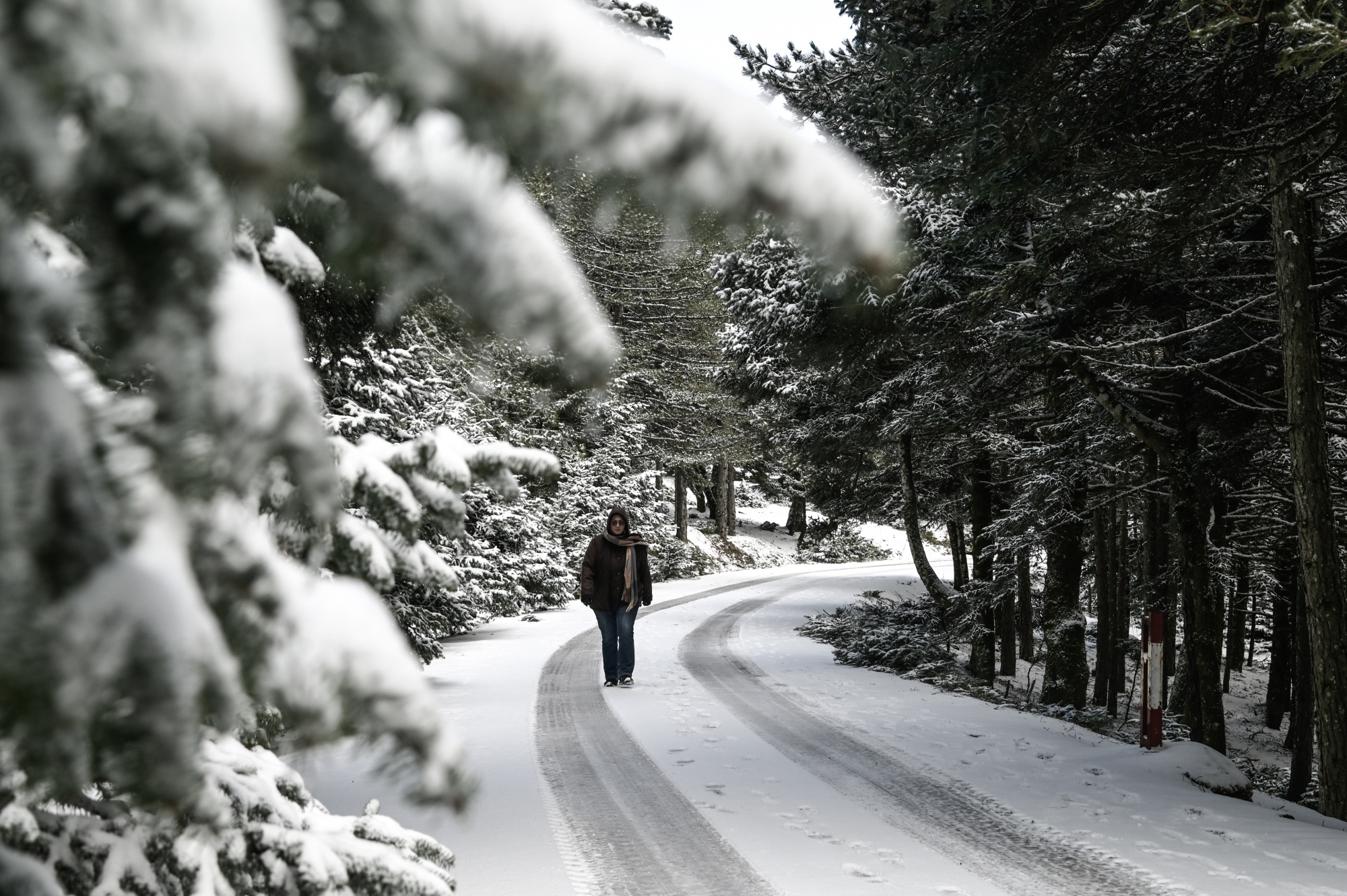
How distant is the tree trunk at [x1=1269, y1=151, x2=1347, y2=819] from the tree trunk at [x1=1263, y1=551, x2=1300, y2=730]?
24.1ft

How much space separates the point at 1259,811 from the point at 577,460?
770 inches

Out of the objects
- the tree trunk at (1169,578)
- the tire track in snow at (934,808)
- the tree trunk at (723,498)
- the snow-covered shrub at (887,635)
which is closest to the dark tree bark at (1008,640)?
the snow-covered shrub at (887,635)

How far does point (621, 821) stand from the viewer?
517cm

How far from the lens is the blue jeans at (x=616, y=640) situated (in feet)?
31.1

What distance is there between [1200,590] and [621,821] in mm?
7164

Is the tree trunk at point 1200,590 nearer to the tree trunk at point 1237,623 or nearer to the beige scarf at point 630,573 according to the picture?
the tree trunk at point 1237,623

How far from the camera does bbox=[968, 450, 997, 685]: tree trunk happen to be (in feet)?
43.0

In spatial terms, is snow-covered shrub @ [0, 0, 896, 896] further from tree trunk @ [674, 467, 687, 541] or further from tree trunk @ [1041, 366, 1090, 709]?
tree trunk @ [674, 467, 687, 541]

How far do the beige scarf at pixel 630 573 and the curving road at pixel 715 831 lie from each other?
1.24m

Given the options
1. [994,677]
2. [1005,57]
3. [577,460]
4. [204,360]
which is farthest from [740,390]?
[204,360]

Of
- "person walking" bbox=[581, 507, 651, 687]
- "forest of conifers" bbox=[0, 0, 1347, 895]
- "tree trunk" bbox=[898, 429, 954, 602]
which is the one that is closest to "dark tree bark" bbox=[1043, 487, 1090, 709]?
"tree trunk" bbox=[898, 429, 954, 602]

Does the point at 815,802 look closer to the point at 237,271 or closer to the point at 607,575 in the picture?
the point at 607,575

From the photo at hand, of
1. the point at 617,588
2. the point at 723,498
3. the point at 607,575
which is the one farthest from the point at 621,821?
the point at 723,498

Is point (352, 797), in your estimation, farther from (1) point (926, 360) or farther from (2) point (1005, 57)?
(1) point (926, 360)
